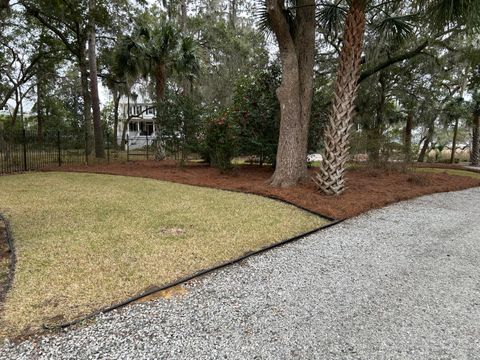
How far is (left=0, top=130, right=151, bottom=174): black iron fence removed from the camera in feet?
35.7

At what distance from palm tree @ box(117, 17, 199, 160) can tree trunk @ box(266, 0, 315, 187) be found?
627 cm

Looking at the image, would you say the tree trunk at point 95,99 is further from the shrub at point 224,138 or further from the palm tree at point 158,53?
the shrub at point 224,138

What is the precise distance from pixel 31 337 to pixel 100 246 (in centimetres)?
162

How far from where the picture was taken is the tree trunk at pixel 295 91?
22.9ft

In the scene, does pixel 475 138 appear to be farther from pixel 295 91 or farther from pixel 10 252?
pixel 10 252

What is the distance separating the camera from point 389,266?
3418 millimetres

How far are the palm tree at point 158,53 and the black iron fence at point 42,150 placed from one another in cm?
322

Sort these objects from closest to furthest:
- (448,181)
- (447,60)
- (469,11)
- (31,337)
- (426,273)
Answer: (31,337) < (426,273) < (469,11) < (448,181) < (447,60)

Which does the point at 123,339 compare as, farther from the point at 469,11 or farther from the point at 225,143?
the point at 225,143

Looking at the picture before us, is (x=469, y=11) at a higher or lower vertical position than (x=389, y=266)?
higher

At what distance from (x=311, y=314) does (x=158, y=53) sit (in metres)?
12.4

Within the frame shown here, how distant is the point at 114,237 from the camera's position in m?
3.97

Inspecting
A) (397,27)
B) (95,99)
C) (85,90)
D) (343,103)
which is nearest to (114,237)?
(343,103)

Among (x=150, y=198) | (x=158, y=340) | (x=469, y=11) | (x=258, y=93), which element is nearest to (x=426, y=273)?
(x=158, y=340)
